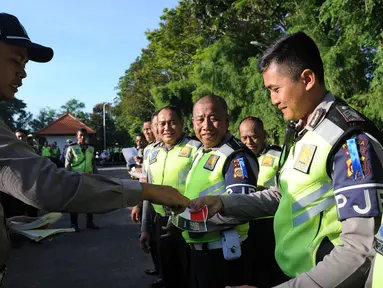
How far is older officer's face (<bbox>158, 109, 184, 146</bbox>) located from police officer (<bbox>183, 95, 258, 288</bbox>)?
141cm

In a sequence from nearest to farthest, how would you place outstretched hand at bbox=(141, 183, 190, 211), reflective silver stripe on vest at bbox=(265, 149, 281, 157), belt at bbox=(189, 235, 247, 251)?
1. outstretched hand at bbox=(141, 183, 190, 211)
2. belt at bbox=(189, 235, 247, 251)
3. reflective silver stripe on vest at bbox=(265, 149, 281, 157)

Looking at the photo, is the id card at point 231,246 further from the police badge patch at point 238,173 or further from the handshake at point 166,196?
the handshake at point 166,196

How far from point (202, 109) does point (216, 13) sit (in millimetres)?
16003

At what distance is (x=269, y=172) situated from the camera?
15.1 ft

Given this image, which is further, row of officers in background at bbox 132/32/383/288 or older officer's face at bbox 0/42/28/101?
older officer's face at bbox 0/42/28/101

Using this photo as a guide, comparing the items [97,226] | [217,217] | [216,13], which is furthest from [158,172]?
[216,13]

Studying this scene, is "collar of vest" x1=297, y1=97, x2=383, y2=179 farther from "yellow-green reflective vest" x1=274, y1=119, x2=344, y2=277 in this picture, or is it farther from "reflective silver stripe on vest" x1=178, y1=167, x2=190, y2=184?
"reflective silver stripe on vest" x1=178, y1=167, x2=190, y2=184

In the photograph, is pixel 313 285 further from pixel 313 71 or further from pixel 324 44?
pixel 324 44

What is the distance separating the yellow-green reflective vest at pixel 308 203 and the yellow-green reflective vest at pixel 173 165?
2.44 m

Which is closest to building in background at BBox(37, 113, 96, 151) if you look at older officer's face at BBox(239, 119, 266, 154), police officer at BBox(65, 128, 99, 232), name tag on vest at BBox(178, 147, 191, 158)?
police officer at BBox(65, 128, 99, 232)

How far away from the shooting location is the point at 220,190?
277cm

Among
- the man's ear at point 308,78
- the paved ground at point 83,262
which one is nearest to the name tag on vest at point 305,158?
the man's ear at point 308,78

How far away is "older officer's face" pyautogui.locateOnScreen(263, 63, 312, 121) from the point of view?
170 cm

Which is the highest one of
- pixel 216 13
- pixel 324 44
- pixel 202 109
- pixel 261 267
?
pixel 216 13
